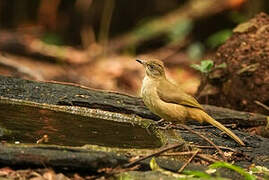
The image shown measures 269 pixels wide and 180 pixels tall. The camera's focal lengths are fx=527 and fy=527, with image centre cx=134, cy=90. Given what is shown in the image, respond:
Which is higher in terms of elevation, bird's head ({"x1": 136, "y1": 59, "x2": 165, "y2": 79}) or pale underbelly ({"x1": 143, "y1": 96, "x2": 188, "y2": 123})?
bird's head ({"x1": 136, "y1": 59, "x2": 165, "y2": 79})

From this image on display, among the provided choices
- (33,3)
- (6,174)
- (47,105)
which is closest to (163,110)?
(47,105)

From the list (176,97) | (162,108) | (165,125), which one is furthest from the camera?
(165,125)

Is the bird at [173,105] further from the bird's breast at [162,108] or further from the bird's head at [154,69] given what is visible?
the bird's head at [154,69]

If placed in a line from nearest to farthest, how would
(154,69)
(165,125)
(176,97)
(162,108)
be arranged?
(162,108)
(176,97)
(165,125)
(154,69)

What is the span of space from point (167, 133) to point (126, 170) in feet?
4.16

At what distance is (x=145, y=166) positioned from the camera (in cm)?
427

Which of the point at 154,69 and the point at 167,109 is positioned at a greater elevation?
the point at 154,69

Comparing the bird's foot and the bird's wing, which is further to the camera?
the bird's wing

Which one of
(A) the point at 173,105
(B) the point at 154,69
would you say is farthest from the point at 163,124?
(B) the point at 154,69

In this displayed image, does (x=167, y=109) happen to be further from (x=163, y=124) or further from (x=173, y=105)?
(x=163, y=124)

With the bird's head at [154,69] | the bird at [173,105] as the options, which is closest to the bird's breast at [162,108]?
Result: the bird at [173,105]

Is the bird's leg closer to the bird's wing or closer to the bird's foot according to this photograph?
the bird's foot

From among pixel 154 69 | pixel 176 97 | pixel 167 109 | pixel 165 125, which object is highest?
pixel 154 69

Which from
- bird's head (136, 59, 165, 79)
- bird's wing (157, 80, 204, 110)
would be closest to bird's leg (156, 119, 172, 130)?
bird's wing (157, 80, 204, 110)
